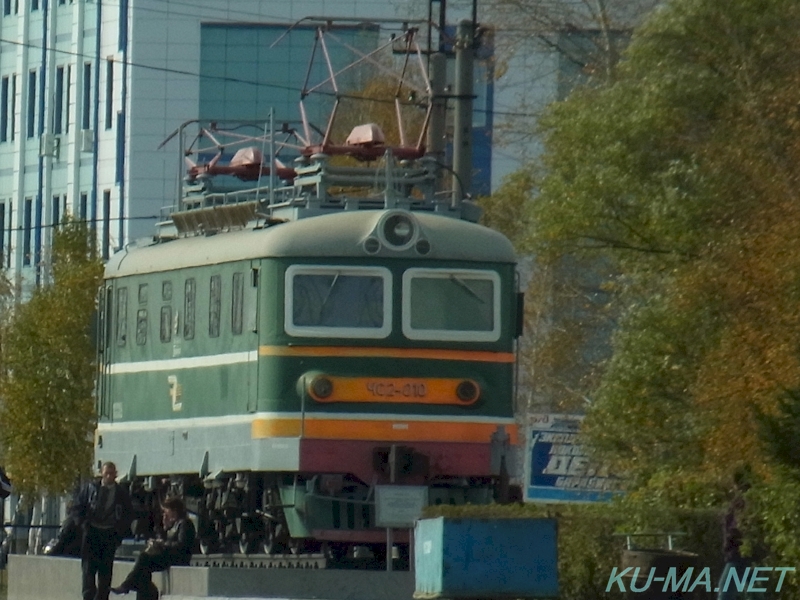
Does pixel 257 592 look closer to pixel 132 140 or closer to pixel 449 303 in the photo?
pixel 449 303

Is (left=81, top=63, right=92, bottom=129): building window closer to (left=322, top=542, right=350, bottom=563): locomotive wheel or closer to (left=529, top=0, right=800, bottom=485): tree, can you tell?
(left=529, top=0, right=800, bottom=485): tree

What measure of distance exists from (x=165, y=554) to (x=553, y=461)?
14.3 feet

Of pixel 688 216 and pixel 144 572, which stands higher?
pixel 688 216

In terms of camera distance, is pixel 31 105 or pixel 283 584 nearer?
pixel 283 584

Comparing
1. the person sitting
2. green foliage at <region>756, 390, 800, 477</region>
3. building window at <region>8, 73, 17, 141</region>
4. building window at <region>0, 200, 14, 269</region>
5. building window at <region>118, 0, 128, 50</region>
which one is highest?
building window at <region>118, 0, 128, 50</region>

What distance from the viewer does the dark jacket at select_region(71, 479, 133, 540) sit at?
21.9 m

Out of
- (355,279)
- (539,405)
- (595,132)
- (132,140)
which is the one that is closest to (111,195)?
(132,140)

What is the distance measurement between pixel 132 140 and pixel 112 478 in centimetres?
3816

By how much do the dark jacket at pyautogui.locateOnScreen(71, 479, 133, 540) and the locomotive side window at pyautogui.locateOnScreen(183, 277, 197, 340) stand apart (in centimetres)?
316

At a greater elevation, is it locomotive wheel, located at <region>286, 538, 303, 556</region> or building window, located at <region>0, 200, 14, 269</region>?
building window, located at <region>0, 200, 14, 269</region>

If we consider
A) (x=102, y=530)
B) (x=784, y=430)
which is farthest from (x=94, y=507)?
(x=784, y=430)

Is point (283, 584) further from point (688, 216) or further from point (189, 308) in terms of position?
point (688, 216)

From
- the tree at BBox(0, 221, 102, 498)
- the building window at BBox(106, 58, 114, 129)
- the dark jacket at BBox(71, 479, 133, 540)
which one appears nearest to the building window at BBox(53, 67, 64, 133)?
the building window at BBox(106, 58, 114, 129)

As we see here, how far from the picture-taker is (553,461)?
23.8 metres
